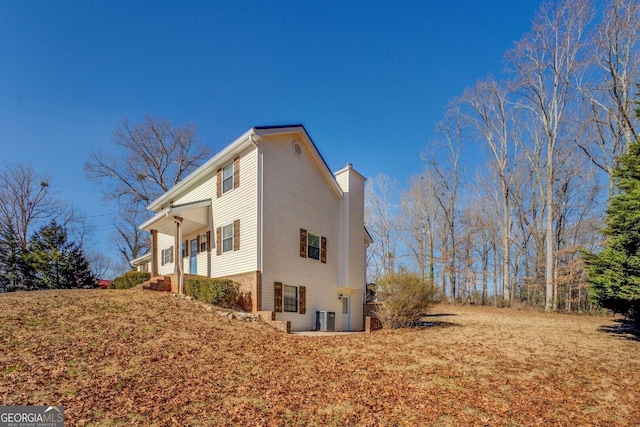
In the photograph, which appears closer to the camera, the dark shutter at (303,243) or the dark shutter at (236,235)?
the dark shutter at (236,235)

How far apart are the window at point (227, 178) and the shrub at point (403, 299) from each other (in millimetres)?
7061

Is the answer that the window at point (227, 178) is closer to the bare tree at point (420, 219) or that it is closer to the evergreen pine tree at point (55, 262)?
the evergreen pine tree at point (55, 262)

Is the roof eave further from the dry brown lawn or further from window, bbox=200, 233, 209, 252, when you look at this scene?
the dry brown lawn

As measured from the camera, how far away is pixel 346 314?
1736cm

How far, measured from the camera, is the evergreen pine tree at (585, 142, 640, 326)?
10297 mm

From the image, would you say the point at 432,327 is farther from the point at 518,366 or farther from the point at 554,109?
the point at 554,109

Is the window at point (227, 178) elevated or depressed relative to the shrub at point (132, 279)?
elevated

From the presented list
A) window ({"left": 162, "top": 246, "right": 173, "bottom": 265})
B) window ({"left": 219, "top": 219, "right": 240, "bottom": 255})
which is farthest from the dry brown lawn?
window ({"left": 162, "top": 246, "right": 173, "bottom": 265})

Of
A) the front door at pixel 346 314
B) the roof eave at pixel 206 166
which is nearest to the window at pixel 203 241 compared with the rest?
the roof eave at pixel 206 166

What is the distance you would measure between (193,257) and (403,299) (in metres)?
9.82

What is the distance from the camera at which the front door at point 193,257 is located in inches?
645

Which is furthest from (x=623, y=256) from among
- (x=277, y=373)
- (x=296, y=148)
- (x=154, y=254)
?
(x=154, y=254)

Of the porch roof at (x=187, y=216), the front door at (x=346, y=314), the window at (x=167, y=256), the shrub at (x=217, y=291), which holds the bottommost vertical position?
the front door at (x=346, y=314)

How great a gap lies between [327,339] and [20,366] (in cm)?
692
